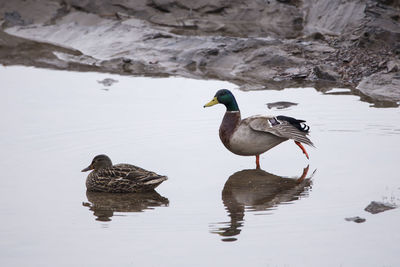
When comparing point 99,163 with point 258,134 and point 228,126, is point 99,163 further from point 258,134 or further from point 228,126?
→ point 258,134

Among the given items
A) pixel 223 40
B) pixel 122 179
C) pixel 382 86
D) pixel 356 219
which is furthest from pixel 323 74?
pixel 356 219

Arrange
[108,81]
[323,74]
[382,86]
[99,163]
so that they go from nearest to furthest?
[99,163]
[382,86]
[323,74]
[108,81]

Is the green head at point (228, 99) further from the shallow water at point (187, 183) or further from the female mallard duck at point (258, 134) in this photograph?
the shallow water at point (187, 183)

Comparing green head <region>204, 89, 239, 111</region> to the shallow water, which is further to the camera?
green head <region>204, 89, 239, 111</region>

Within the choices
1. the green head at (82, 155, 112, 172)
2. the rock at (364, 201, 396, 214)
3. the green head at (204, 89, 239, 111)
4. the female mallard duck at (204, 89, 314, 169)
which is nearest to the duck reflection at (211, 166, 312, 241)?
the female mallard duck at (204, 89, 314, 169)

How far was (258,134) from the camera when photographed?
8.94 metres

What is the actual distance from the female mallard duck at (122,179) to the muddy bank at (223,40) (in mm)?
4680

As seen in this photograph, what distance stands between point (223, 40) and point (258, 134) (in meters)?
5.73

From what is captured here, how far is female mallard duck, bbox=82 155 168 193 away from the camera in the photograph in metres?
7.89

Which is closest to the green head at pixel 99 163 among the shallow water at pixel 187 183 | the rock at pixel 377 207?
the shallow water at pixel 187 183

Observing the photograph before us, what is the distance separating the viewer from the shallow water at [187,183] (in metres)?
6.25

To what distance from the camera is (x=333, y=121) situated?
10.3 metres

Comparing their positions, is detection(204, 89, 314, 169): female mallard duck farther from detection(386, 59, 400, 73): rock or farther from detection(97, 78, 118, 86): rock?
detection(97, 78, 118, 86): rock

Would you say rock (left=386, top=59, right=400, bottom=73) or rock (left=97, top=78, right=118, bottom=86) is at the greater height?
rock (left=386, top=59, right=400, bottom=73)
